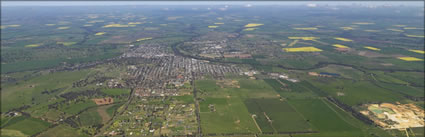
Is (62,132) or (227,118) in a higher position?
(227,118)

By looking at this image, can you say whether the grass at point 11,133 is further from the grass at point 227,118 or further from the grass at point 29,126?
the grass at point 227,118

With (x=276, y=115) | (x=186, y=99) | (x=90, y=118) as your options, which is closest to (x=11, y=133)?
(x=90, y=118)

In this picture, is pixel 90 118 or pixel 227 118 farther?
pixel 90 118

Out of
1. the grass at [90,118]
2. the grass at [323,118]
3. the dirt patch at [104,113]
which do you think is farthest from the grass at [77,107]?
the grass at [323,118]

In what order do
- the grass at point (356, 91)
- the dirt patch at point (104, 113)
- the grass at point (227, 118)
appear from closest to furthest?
1. the grass at point (227, 118)
2. the dirt patch at point (104, 113)
3. the grass at point (356, 91)

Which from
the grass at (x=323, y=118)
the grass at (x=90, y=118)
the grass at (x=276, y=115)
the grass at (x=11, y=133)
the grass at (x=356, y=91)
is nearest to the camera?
the grass at (x=11, y=133)

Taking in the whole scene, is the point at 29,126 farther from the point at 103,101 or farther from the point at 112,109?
the point at 112,109

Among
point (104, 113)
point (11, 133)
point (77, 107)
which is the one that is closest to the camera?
point (11, 133)

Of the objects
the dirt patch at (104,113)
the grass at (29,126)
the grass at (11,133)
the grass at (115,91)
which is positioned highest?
the grass at (115,91)

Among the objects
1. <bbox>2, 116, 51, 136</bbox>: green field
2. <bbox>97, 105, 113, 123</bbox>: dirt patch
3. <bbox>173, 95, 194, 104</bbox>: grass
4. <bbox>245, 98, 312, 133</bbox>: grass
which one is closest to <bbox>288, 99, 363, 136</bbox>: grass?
<bbox>245, 98, 312, 133</bbox>: grass

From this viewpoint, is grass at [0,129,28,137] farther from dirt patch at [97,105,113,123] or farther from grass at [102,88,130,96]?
grass at [102,88,130,96]

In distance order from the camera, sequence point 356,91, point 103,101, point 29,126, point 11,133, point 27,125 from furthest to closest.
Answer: point 356,91 < point 103,101 < point 27,125 < point 29,126 < point 11,133

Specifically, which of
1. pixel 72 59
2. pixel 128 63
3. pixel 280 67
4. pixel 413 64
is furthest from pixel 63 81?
pixel 413 64
